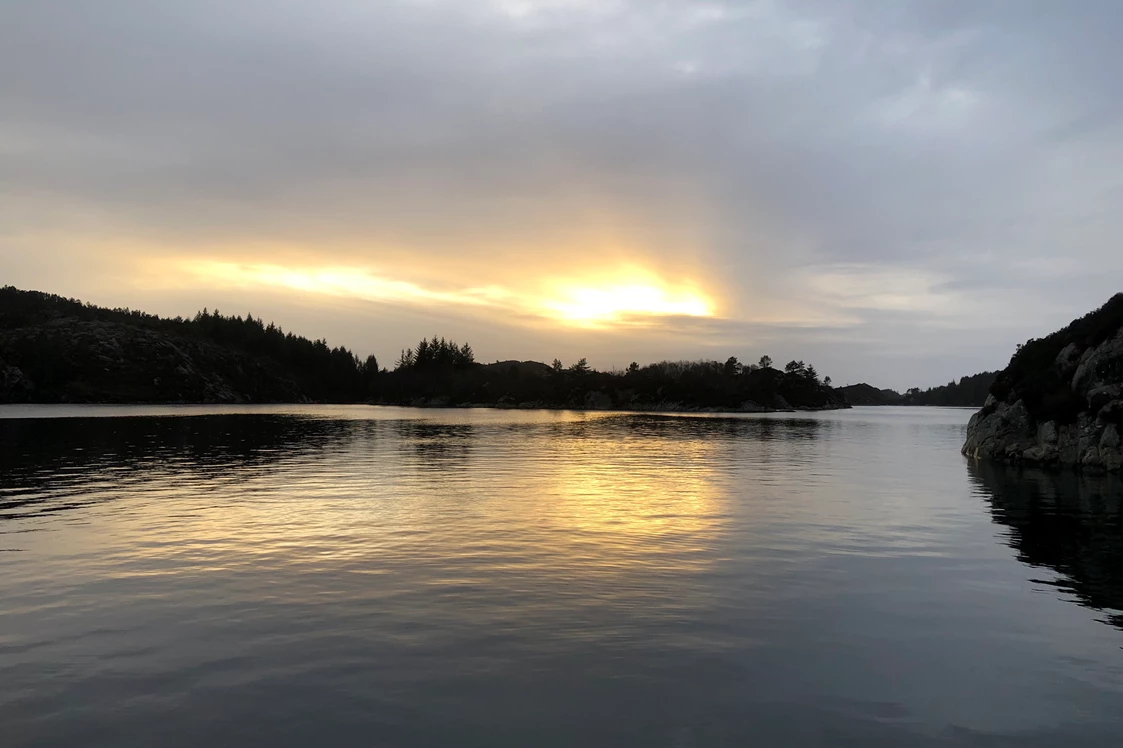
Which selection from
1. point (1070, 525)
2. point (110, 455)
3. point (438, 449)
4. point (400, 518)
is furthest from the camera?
point (438, 449)

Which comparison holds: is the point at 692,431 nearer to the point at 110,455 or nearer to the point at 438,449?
the point at 438,449

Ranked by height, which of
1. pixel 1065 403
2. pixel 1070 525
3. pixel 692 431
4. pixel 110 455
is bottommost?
pixel 110 455

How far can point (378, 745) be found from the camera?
10.5 m

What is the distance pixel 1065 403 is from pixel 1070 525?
3427 cm

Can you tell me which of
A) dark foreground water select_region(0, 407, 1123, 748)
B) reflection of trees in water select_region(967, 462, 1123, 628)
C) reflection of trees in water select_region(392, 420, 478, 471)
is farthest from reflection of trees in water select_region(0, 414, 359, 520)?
reflection of trees in water select_region(967, 462, 1123, 628)

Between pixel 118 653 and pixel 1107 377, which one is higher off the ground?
pixel 1107 377

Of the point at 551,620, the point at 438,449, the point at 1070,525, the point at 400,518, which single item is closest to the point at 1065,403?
the point at 1070,525

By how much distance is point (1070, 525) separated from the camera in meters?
32.0

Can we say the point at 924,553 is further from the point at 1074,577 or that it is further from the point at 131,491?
the point at 131,491

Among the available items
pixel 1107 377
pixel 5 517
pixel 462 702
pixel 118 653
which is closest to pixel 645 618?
pixel 462 702

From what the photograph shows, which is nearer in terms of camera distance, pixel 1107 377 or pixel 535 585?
pixel 535 585

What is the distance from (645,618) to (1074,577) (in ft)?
51.7

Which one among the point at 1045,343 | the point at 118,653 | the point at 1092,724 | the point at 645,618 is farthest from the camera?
the point at 1045,343

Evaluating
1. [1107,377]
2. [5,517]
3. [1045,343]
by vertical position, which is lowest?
[5,517]
